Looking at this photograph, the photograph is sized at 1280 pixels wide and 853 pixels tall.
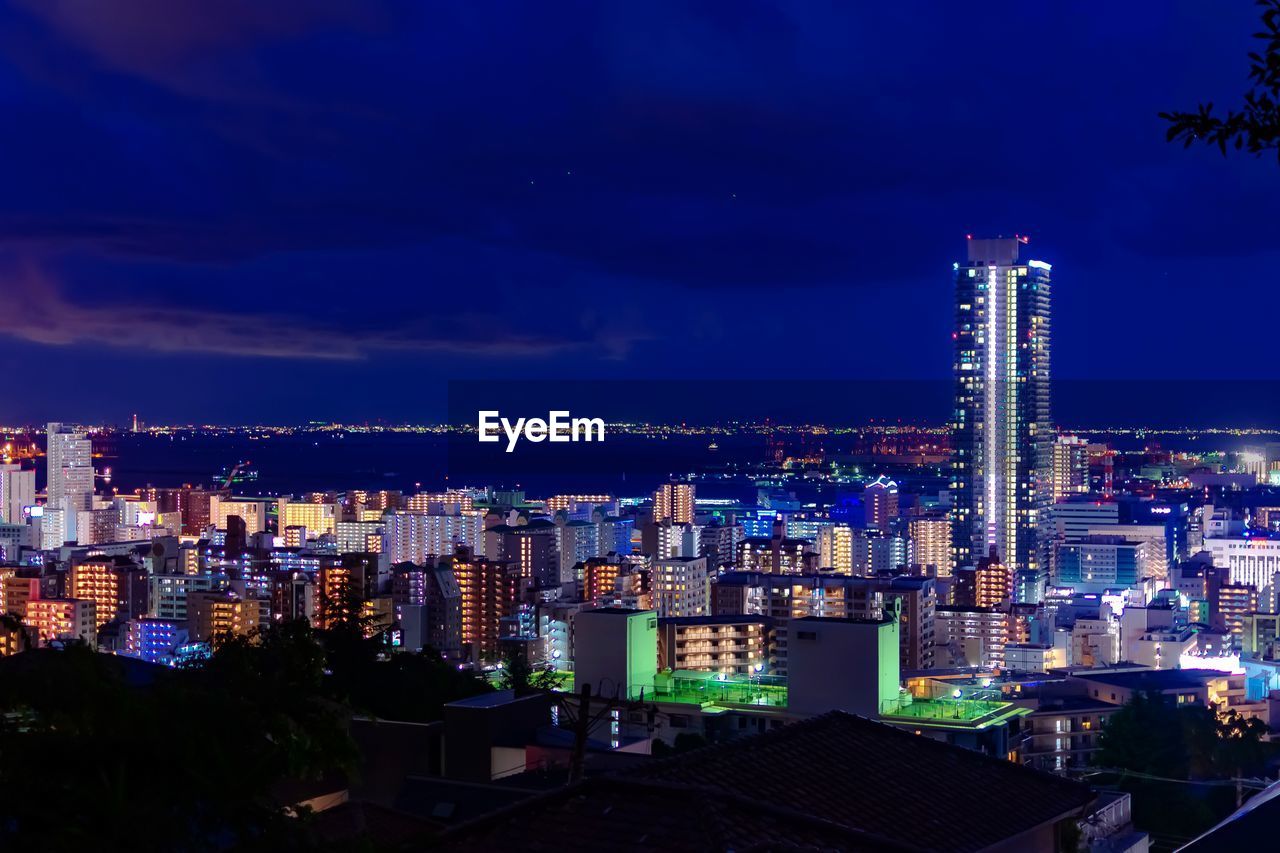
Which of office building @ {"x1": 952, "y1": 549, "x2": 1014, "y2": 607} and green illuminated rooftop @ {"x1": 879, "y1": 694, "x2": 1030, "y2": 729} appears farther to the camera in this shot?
office building @ {"x1": 952, "y1": 549, "x2": 1014, "y2": 607}

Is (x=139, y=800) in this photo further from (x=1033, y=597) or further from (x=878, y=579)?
(x=1033, y=597)

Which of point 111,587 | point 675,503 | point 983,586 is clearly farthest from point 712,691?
point 675,503

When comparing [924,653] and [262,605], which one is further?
[262,605]

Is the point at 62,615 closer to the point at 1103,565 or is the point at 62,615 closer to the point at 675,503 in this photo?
the point at 675,503

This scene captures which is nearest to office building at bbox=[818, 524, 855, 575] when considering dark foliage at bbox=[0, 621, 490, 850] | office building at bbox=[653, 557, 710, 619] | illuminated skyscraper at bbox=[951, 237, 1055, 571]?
illuminated skyscraper at bbox=[951, 237, 1055, 571]

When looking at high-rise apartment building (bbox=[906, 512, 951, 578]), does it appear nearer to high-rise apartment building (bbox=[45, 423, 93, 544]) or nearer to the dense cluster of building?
the dense cluster of building

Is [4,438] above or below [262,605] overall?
above

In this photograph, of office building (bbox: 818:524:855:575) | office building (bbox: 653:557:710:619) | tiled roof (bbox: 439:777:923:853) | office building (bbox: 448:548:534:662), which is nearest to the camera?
tiled roof (bbox: 439:777:923:853)

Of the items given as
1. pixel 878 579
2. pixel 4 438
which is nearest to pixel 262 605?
pixel 878 579
